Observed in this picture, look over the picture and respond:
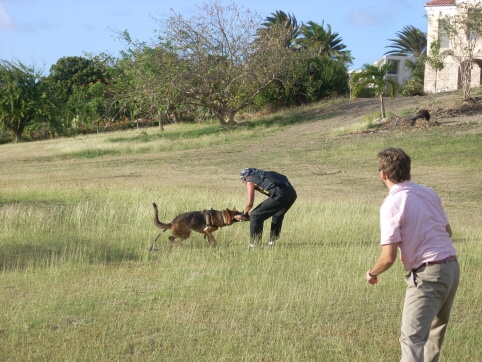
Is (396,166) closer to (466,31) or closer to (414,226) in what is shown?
(414,226)

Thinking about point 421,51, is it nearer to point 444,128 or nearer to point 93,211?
point 444,128

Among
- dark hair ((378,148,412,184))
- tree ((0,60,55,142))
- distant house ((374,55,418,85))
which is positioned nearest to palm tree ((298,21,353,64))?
distant house ((374,55,418,85))

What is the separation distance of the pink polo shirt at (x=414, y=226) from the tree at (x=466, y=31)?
2962 centimetres

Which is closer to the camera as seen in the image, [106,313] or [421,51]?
[106,313]

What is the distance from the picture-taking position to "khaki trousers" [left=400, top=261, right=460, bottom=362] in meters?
4.70

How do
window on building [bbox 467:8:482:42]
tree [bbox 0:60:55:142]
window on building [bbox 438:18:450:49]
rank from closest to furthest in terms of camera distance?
1. window on building [bbox 467:8:482:42]
2. window on building [bbox 438:18:450:49]
3. tree [bbox 0:60:55:142]

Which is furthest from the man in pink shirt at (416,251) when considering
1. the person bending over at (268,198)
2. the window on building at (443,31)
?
the window on building at (443,31)

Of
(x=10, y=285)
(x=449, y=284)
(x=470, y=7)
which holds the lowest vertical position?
(x=10, y=285)

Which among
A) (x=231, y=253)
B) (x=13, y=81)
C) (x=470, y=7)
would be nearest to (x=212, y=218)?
(x=231, y=253)

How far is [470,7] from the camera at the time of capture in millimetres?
33219

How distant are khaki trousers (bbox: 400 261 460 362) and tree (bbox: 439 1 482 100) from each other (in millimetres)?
29732

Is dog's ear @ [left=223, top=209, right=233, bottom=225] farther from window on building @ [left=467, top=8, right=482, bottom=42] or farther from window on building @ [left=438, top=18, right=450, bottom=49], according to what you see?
window on building @ [left=438, top=18, right=450, bottom=49]

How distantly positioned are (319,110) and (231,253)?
33.1 m

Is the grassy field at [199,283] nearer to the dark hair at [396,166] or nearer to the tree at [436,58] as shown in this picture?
the dark hair at [396,166]
